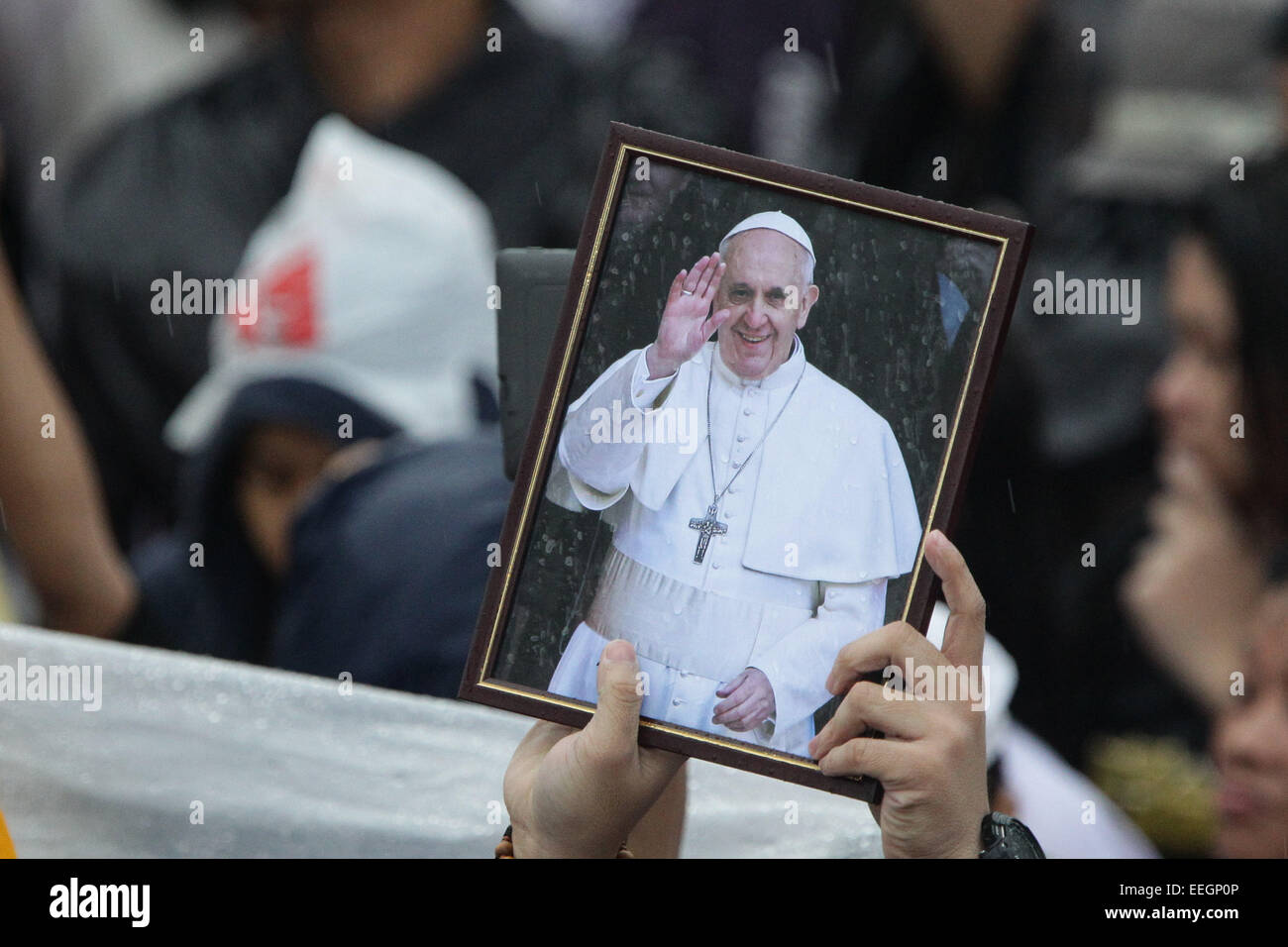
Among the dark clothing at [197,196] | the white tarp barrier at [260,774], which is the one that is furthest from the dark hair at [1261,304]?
the white tarp barrier at [260,774]

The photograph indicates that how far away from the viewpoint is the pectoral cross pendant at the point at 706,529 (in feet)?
3.68

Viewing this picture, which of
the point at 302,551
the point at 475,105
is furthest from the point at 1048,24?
the point at 302,551

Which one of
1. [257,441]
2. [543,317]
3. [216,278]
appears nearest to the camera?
[543,317]

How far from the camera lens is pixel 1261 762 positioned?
2020mm

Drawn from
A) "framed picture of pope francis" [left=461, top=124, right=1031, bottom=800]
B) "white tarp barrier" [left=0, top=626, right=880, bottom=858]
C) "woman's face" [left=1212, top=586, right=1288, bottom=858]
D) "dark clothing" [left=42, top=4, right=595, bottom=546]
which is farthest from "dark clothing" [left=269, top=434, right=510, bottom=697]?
"dark clothing" [left=42, top=4, right=595, bottom=546]

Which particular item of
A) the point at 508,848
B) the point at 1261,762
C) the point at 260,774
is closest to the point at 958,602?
the point at 508,848

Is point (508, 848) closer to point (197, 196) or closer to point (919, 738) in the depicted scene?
point (919, 738)

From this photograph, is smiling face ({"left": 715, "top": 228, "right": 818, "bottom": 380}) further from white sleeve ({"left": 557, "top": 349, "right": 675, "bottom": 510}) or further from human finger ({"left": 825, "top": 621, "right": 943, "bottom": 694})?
human finger ({"left": 825, "top": 621, "right": 943, "bottom": 694})

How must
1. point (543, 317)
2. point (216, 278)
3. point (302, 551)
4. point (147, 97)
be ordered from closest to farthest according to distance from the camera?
point (543, 317) < point (302, 551) < point (216, 278) < point (147, 97)

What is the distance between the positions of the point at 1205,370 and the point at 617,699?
1.94 metres

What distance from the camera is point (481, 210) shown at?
9.91 ft
